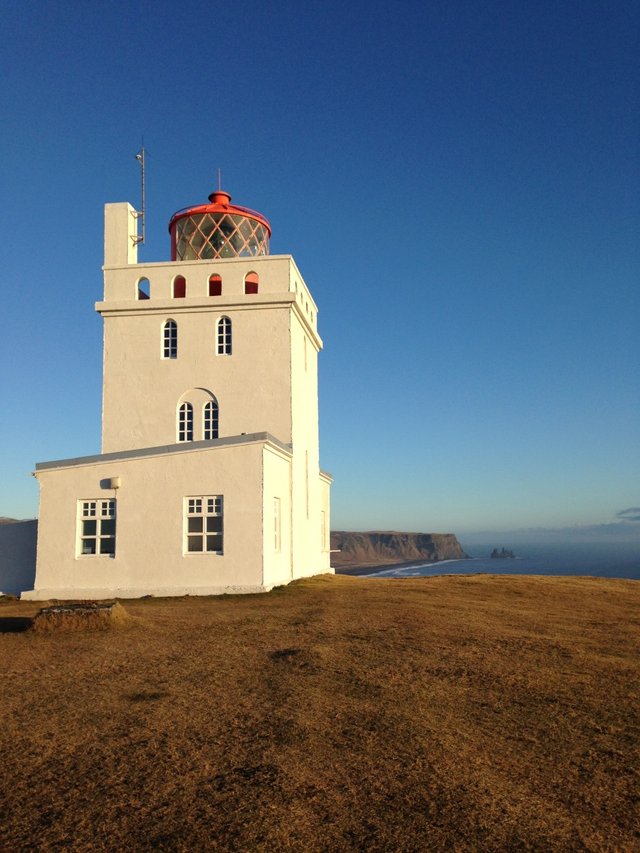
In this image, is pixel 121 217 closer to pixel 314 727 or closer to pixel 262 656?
pixel 262 656

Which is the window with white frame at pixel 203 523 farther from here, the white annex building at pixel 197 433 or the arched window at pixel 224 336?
the arched window at pixel 224 336

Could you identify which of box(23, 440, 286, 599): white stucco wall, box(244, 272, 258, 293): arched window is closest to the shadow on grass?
box(23, 440, 286, 599): white stucco wall

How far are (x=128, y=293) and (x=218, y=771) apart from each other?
20.8 m

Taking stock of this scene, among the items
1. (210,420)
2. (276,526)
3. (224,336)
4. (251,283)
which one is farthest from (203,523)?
(251,283)

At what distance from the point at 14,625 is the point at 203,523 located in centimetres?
638

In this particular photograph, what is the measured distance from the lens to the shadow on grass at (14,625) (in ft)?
41.3

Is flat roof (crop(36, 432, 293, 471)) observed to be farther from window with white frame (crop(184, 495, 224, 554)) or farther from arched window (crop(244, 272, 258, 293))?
arched window (crop(244, 272, 258, 293))

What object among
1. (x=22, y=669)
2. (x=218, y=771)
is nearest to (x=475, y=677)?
(x=218, y=771)

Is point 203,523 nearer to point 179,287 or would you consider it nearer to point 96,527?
point 96,527

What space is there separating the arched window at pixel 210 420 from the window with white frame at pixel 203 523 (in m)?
4.69

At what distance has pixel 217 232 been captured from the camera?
25.1m

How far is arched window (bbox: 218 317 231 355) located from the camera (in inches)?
932

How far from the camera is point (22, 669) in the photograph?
9523mm

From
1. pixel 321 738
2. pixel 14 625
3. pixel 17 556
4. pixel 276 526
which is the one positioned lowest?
pixel 321 738
